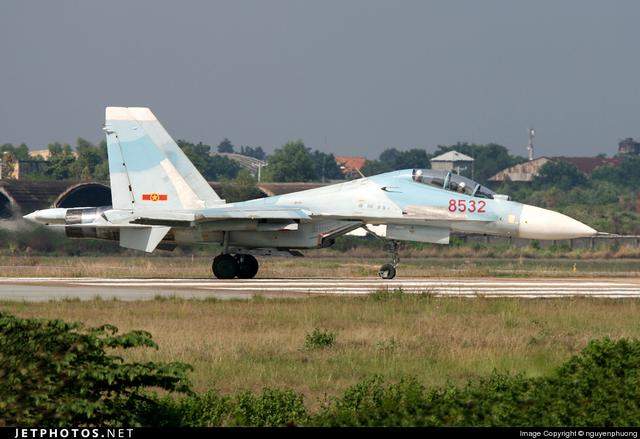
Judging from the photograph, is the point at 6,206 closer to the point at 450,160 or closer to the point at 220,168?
the point at 220,168

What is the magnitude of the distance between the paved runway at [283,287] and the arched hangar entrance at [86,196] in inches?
861

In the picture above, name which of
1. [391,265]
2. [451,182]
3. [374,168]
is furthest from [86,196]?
[374,168]

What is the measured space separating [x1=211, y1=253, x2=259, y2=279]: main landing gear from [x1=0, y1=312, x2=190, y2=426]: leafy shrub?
1745 centimetres

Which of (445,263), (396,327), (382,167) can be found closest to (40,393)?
(396,327)

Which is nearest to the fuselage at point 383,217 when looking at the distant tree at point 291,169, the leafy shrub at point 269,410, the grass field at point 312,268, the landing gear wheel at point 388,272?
the landing gear wheel at point 388,272

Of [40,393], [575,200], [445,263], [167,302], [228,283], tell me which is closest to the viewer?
[40,393]

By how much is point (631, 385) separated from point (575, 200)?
76.0m

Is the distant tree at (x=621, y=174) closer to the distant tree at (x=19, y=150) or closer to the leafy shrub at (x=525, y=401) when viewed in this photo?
the distant tree at (x=19, y=150)

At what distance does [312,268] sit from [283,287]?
11606 millimetres

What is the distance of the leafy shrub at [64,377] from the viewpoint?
8117 millimetres

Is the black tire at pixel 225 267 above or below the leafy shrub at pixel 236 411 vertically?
above

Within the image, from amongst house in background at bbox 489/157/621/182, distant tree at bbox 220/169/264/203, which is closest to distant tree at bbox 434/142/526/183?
house in background at bbox 489/157/621/182

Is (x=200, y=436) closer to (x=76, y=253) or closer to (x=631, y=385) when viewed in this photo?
(x=631, y=385)

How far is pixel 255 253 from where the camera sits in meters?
27.3
